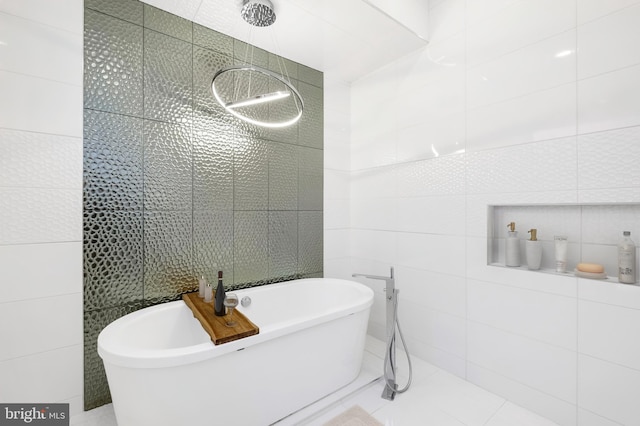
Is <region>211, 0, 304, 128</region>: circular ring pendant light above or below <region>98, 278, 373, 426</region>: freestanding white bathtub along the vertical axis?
above

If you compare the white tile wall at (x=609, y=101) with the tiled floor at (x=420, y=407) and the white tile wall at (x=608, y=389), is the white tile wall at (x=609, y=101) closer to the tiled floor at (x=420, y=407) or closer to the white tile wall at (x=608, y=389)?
the white tile wall at (x=608, y=389)

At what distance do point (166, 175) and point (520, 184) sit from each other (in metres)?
2.45

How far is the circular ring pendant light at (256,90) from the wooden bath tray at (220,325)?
1.35 m

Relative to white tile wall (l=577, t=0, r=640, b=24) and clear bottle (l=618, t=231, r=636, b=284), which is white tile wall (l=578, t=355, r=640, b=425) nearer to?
clear bottle (l=618, t=231, r=636, b=284)

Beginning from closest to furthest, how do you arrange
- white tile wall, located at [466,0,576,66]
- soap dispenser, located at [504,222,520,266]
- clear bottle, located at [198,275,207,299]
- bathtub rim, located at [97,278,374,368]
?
bathtub rim, located at [97,278,374,368] < white tile wall, located at [466,0,576,66] < soap dispenser, located at [504,222,520,266] < clear bottle, located at [198,275,207,299]

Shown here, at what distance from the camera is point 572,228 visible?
1.77 m

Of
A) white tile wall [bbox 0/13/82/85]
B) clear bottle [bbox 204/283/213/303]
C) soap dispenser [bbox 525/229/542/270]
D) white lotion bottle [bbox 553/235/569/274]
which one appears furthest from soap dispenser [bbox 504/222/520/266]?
white tile wall [bbox 0/13/82/85]

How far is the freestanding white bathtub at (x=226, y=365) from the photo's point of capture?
1.32m

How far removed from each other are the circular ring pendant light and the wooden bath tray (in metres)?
1.35

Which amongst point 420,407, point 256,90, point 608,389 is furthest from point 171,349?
point 608,389

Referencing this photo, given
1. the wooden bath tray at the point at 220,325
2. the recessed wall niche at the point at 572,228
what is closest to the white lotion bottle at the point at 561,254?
the recessed wall niche at the point at 572,228

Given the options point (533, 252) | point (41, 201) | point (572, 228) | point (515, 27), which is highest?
point (515, 27)

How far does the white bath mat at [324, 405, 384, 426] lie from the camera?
1.71m

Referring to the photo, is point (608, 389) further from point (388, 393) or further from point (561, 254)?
point (388, 393)
